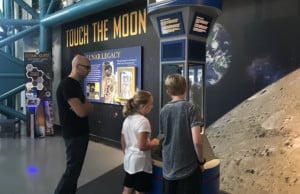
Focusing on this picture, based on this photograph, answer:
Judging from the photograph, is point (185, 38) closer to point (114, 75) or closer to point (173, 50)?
point (173, 50)

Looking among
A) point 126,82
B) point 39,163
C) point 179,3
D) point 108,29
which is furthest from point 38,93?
point 179,3

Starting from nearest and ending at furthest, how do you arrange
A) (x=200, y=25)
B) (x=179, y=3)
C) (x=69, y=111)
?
(x=179, y=3) → (x=200, y=25) → (x=69, y=111)

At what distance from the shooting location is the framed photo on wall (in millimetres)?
5695

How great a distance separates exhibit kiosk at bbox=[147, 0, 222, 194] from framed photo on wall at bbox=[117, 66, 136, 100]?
2.82 meters

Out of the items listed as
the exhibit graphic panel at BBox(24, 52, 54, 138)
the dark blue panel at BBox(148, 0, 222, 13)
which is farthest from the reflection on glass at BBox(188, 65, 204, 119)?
the exhibit graphic panel at BBox(24, 52, 54, 138)

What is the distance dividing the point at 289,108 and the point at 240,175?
90 cm

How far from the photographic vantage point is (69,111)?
2859 millimetres

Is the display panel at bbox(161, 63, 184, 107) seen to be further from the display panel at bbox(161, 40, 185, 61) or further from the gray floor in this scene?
the gray floor

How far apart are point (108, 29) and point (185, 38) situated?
3.97 m

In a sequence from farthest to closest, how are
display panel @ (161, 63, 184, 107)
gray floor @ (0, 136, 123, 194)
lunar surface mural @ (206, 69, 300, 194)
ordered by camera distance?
1. gray floor @ (0, 136, 123, 194)
2. lunar surface mural @ (206, 69, 300, 194)
3. display panel @ (161, 63, 184, 107)

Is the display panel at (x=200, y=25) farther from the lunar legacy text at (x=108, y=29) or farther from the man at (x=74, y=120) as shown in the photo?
the lunar legacy text at (x=108, y=29)

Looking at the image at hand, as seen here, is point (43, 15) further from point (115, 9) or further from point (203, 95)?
point (203, 95)

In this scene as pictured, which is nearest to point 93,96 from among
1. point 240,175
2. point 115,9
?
point 115,9

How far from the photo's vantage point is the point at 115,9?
240 inches
